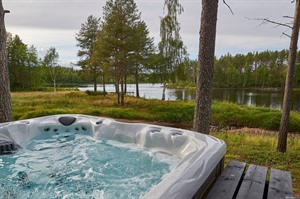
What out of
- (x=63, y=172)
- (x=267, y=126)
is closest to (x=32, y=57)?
(x=267, y=126)

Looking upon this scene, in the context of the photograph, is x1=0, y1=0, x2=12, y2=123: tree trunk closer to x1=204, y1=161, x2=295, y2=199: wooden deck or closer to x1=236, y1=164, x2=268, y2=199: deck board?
x1=204, y1=161, x2=295, y2=199: wooden deck

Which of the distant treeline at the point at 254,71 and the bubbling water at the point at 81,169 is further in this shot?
the distant treeline at the point at 254,71

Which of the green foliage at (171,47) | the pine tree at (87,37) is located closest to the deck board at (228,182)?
the green foliage at (171,47)

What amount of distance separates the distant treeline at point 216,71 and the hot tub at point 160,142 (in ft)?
40.6

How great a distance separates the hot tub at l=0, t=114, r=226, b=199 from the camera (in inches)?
59.8

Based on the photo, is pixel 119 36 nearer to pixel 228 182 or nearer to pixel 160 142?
pixel 160 142

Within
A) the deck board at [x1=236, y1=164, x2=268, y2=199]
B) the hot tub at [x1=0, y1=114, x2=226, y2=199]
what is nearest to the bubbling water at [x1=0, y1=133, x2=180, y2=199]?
the hot tub at [x1=0, y1=114, x2=226, y2=199]

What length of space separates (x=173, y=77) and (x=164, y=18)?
408 cm

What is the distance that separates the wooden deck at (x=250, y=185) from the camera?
1.72 m

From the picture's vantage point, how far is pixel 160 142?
10.2 feet

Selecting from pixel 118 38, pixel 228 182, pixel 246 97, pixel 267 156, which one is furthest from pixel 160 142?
pixel 246 97

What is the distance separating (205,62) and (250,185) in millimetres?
1920

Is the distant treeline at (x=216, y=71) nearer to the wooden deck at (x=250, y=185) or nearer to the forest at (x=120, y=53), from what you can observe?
the forest at (x=120, y=53)

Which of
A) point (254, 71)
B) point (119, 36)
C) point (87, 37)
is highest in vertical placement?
point (87, 37)
